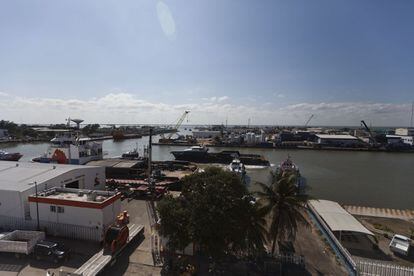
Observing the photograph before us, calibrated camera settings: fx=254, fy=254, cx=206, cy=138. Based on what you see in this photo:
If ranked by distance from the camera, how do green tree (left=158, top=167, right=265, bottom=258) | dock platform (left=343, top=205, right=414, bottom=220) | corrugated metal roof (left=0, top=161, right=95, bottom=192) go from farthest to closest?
dock platform (left=343, top=205, right=414, bottom=220), corrugated metal roof (left=0, top=161, right=95, bottom=192), green tree (left=158, top=167, right=265, bottom=258)

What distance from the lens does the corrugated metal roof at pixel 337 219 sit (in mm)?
15688

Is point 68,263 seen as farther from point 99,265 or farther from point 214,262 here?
point 214,262

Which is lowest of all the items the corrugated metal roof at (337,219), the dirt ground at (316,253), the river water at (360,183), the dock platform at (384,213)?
the river water at (360,183)

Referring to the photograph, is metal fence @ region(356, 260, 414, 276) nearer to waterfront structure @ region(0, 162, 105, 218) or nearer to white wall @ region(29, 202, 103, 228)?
white wall @ region(29, 202, 103, 228)

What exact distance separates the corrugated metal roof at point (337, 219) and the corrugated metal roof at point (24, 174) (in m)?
19.5

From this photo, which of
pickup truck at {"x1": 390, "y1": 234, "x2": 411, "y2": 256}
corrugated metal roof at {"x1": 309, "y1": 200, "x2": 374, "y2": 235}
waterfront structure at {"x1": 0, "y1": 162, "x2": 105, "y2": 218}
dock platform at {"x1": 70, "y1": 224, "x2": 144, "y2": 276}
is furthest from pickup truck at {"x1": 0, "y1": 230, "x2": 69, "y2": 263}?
pickup truck at {"x1": 390, "y1": 234, "x2": 411, "y2": 256}

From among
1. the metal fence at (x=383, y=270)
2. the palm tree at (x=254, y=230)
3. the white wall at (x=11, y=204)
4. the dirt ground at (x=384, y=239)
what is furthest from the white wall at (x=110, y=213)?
the dirt ground at (x=384, y=239)

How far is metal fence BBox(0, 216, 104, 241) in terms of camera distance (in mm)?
14836

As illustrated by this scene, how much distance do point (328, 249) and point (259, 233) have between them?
5.76 m

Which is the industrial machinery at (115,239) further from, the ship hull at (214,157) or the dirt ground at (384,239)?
the ship hull at (214,157)

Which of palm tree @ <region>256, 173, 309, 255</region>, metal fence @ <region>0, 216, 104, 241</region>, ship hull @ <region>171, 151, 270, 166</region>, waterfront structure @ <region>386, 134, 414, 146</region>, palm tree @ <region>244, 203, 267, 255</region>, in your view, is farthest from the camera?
waterfront structure @ <region>386, 134, 414, 146</region>

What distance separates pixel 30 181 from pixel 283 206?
16.6 metres

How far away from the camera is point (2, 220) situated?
1609 cm

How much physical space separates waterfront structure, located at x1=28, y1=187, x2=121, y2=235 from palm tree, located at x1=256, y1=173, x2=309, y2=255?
9.15 meters
